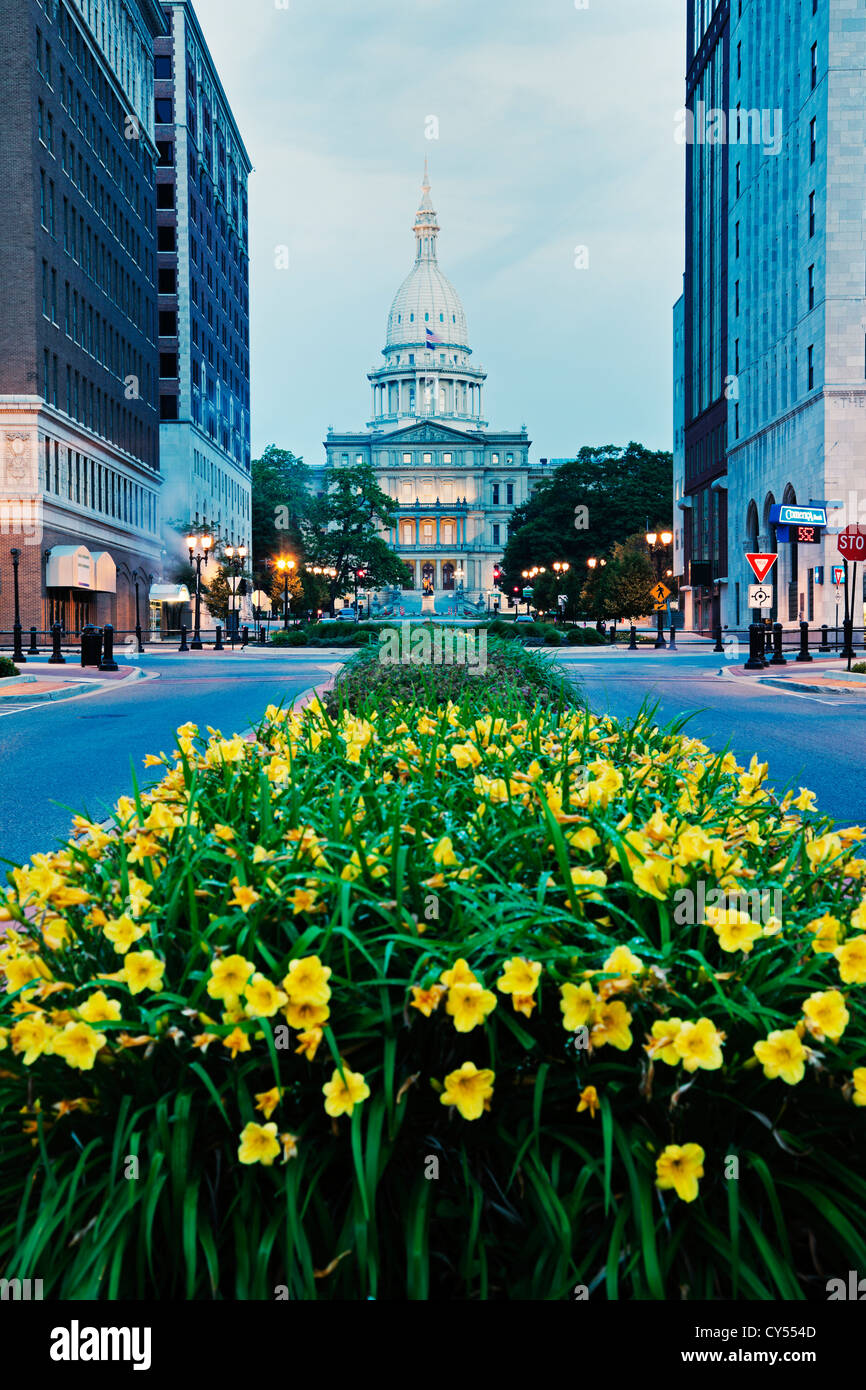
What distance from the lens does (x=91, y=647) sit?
3316 centimetres

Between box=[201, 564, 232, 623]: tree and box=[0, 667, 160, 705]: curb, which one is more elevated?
box=[201, 564, 232, 623]: tree

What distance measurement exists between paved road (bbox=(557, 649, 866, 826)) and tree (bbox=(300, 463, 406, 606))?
56633 millimetres

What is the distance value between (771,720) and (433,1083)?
51.9ft

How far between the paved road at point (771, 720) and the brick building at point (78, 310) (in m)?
25.7

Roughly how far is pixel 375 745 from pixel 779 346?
59.8 meters

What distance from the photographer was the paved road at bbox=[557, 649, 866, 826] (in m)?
10.8

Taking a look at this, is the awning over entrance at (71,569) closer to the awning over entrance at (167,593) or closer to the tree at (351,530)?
the awning over entrance at (167,593)

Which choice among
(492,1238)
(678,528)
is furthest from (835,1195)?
(678,528)

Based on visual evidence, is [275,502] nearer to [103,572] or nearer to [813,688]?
[103,572]

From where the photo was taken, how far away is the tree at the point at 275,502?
357 feet

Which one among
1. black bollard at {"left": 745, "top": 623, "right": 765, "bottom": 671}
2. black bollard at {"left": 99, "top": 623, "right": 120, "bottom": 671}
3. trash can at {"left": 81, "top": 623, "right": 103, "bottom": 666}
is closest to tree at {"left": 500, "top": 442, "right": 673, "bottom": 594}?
black bollard at {"left": 745, "top": 623, "right": 765, "bottom": 671}

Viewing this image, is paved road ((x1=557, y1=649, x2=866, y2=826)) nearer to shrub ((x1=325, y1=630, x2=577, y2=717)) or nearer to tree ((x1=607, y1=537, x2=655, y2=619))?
shrub ((x1=325, y1=630, x2=577, y2=717))

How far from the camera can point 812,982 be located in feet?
8.81

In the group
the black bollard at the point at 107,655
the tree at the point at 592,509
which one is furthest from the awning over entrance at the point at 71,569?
the tree at the point at 592,509
